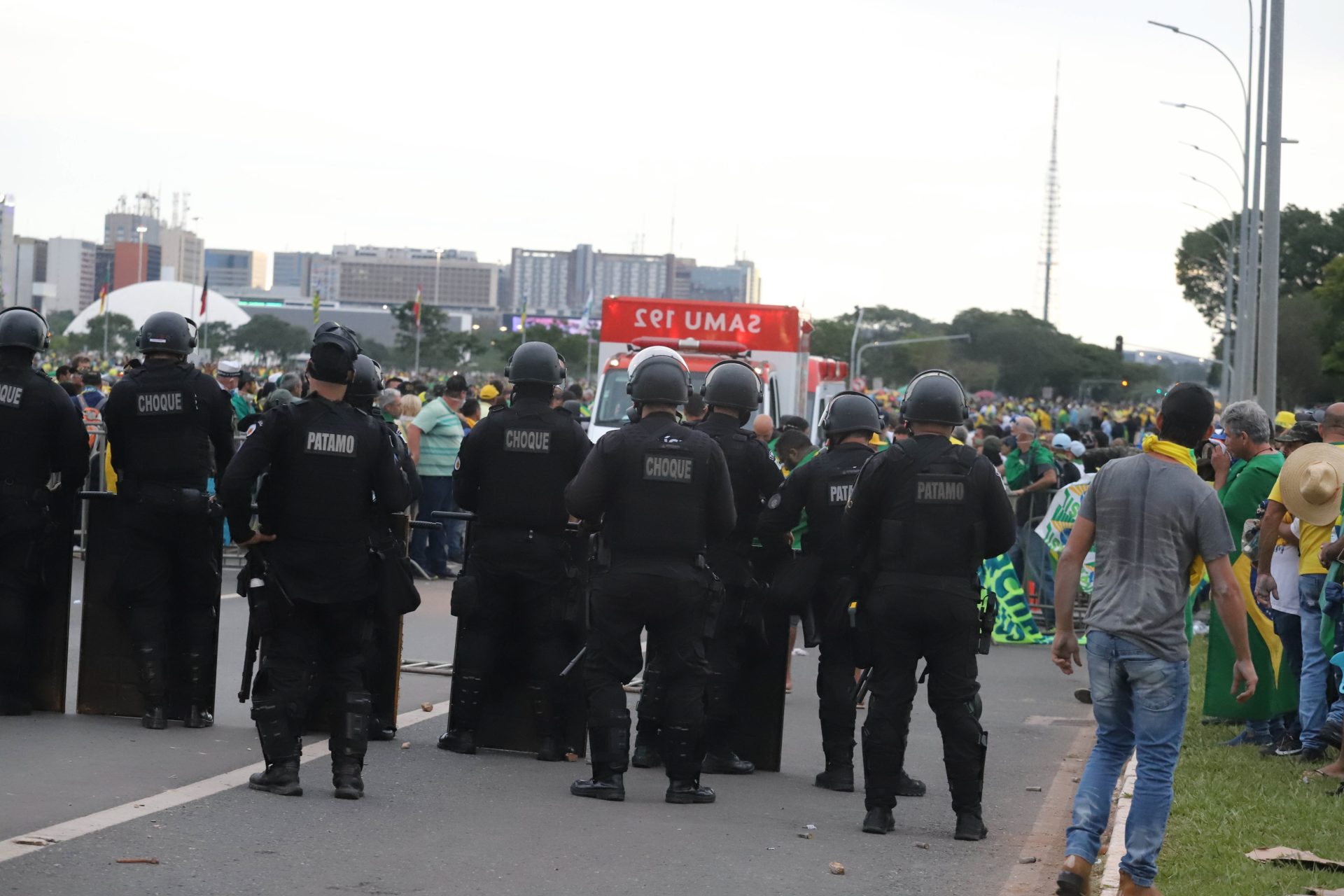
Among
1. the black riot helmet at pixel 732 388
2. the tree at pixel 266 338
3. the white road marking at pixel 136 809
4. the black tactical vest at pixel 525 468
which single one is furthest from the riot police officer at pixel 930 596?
the tree at pixel 266 338

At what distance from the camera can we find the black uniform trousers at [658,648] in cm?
733

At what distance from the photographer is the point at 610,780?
7.45m

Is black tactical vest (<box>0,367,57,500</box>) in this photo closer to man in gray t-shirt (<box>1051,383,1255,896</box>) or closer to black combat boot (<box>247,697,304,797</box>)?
black combat boot (<box>247,697,304,797</box>)

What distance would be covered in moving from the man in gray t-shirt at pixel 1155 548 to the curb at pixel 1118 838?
0.46m

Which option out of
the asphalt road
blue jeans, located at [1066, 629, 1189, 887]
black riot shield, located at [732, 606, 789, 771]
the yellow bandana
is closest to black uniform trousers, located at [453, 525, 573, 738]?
the asphalt road

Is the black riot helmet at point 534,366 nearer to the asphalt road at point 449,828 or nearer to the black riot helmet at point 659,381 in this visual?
the black riot helmet at point 659,381

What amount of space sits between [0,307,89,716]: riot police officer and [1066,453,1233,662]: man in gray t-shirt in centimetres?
514

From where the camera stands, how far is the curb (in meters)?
6.21

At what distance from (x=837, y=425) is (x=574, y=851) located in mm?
2764

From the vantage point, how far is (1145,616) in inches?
236

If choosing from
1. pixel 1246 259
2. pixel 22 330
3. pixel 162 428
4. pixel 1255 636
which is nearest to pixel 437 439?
pixel 22 330

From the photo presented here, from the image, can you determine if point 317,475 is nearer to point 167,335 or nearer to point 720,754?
point 167,335

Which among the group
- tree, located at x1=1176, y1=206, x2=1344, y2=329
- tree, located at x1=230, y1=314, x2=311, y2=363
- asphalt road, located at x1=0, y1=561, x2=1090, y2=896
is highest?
tree, located at x1=1176, y1=206, x2=1344, y2=329

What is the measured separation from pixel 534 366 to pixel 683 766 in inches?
81.5
